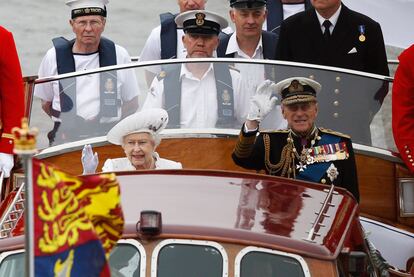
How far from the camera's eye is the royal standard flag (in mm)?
6402

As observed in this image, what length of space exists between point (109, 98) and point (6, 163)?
77cm

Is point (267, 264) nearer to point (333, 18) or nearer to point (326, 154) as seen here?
point (326, 154)

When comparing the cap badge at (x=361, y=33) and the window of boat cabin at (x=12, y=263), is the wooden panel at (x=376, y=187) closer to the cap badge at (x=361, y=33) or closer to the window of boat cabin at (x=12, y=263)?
the cap badge at (x=361, y=33)

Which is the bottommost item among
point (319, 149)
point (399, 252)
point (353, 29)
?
point (399, 252)

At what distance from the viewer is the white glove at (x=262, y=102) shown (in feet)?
31.0

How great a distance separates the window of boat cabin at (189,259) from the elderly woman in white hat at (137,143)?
1610 millimetres

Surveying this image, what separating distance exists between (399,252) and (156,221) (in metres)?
2.59

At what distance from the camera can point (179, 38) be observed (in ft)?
38.5

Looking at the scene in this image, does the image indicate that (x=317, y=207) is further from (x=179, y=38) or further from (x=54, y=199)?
(x=179, y=38)

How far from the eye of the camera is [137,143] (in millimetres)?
9148

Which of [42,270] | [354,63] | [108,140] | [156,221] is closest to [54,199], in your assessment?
[42,270]

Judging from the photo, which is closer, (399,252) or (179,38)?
(399,252)

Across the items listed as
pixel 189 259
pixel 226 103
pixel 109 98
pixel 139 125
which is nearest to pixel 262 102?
pixel 226 103

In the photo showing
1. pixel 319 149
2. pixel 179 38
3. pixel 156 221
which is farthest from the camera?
pixel 179 38
